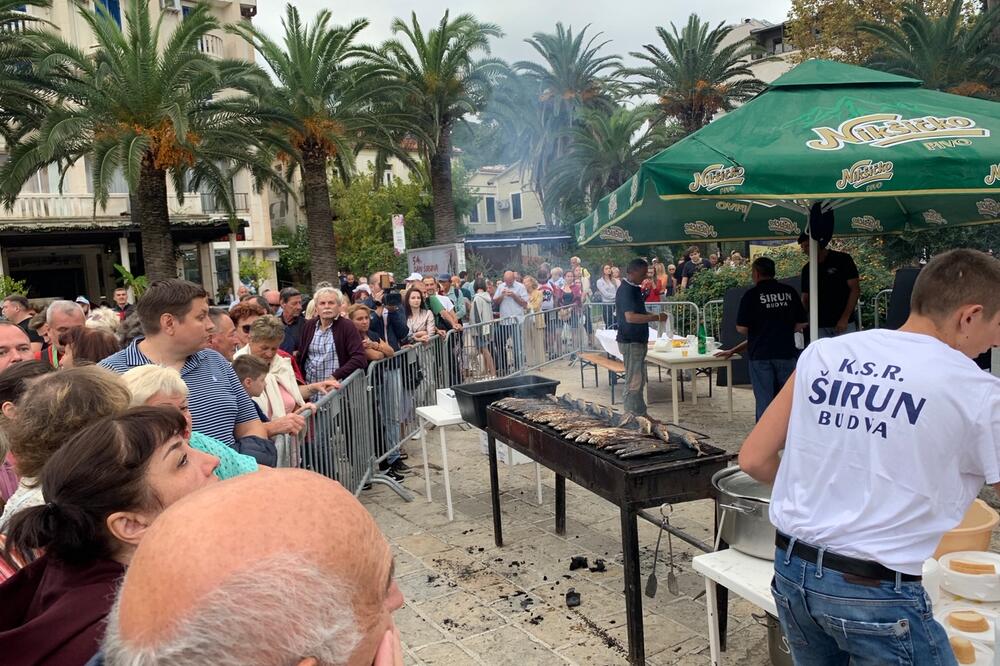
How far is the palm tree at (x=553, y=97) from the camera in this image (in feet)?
45.2

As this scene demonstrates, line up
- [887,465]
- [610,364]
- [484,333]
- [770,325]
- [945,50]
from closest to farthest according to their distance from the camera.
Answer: [887,465], [770,325], [610,364], [484,333], [945,50]

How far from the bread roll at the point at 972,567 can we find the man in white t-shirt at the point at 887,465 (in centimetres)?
90

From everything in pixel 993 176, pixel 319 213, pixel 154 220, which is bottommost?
pixel 993 176

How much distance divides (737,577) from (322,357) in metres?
4.83

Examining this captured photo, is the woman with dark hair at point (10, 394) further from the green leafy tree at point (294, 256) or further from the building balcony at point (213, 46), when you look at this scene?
the green leafy tree at point (294, 256)

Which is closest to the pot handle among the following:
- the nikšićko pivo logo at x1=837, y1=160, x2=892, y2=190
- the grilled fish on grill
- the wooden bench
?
the grilled fish on grill

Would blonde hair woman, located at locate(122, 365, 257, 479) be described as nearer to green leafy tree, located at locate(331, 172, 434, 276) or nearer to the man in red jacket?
the man in red jacket

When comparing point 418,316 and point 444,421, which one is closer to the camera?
point 444,421

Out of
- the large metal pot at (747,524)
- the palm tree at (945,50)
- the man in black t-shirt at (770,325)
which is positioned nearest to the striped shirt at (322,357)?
the man in black t-shirt at (770,325)

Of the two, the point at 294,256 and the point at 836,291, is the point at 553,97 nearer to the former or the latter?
the point at 836,291

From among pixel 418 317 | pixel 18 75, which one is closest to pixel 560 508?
pixel 418 317

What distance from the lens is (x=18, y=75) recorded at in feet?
53.3

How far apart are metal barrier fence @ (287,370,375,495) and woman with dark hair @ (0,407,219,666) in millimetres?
3032

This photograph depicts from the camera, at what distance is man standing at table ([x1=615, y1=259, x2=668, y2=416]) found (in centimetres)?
872
